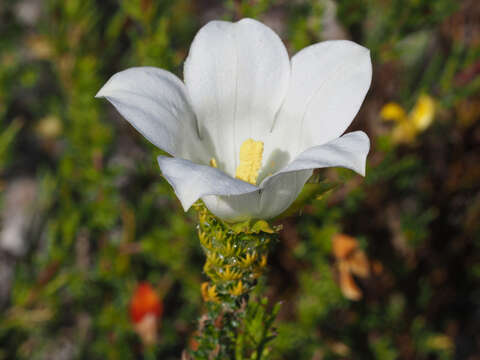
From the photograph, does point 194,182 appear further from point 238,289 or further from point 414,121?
point 414,121

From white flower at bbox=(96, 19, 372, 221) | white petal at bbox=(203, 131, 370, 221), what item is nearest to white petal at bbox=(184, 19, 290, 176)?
white flower at bbox=(96, 19, 372, 221)

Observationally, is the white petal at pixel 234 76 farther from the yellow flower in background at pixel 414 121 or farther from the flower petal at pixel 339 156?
the yellow flower in background at pixel 414 121

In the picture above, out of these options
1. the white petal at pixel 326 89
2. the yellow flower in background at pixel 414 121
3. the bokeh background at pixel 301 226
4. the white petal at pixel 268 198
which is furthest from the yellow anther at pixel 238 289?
the yellow flower in background at pixel 414 121

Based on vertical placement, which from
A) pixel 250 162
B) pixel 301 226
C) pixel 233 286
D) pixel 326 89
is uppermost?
pixel 326 89

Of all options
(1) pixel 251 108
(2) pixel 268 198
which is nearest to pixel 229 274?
(2) pixel 268 198

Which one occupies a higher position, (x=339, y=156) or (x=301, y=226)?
(x=339, y=156)

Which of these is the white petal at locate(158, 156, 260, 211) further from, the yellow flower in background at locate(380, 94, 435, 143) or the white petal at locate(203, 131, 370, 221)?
the yellow flower in background at locate(380, 94, 435, 143)

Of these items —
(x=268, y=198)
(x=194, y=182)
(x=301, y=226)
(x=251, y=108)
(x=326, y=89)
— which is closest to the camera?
(x=194, y=182)
